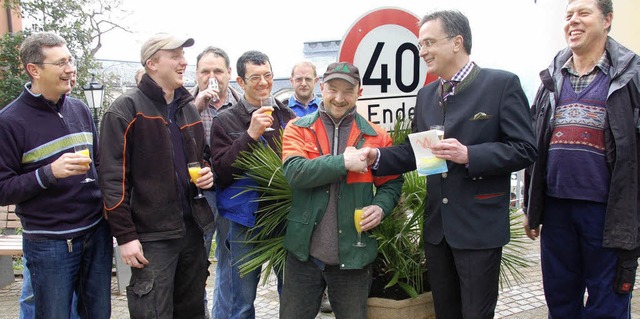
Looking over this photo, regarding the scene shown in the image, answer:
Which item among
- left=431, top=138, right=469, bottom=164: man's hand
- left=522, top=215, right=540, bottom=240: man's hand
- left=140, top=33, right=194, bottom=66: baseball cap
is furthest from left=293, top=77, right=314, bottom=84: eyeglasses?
left=431, top=138, right=469, bottom=164: man's hand

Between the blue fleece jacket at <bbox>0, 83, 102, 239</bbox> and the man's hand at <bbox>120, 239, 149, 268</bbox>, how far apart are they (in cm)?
41

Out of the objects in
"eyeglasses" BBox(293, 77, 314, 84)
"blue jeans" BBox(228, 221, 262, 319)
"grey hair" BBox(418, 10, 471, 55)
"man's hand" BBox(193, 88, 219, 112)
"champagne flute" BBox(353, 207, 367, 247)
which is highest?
"grey hair" BBox(418, 10, 471, 55)

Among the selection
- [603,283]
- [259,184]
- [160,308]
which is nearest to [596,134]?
[603,283]

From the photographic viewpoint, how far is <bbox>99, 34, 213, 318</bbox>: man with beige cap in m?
2.66

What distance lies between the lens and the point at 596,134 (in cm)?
270

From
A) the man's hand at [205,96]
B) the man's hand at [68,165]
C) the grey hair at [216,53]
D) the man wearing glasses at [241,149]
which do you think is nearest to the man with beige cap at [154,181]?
the man's hand at [68,165]

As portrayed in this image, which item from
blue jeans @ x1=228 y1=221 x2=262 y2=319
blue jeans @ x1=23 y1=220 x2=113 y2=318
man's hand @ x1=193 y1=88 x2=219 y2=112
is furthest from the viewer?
man's hand @ x1=193 y1=88 x2=219 y2=112

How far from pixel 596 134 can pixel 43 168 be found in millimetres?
3045

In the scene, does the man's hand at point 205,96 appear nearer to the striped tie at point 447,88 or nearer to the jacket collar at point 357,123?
the jacket collar at point 357,123

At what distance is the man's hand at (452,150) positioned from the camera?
236cm

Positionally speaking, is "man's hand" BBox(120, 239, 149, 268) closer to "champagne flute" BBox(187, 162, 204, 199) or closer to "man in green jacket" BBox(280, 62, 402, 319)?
"champagne flute" BBox(187, 162, 204, 199)

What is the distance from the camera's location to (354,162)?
2502mm

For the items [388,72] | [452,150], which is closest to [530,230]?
[452,150]

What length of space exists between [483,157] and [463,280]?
2.11 feet
